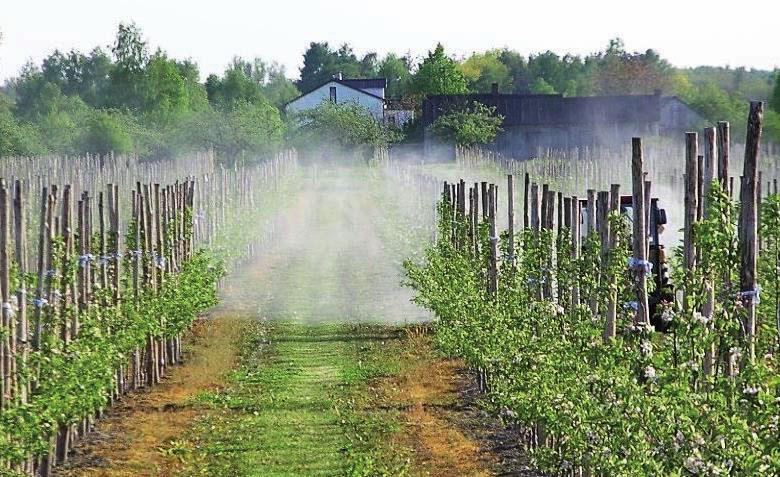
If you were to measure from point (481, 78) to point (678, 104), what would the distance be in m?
57.2

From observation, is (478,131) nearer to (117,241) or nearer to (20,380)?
(117,241)

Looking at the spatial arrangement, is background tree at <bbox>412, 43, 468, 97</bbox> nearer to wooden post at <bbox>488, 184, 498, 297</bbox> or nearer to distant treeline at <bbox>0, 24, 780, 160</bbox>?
distant treeline at <bbox>0, 24, 780, 160</bbox>

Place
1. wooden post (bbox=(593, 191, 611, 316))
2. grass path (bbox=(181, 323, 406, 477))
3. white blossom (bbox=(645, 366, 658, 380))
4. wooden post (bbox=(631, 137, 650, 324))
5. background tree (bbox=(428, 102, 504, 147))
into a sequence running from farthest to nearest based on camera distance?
background tree (bbox=(428, 102, 504, 147)) < grass path (bbox=(181, 323, 406, 477)) < wooden post (bbox=(593, 191, 611, 316)) < wooden post (bbox=(631, 137, 650, 324)) < white blossom (bbox=(645, 366, 658, 380))

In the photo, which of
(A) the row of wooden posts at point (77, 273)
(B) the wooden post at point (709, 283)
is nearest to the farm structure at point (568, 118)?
(A) the row of wooden posts at point (77, 273)

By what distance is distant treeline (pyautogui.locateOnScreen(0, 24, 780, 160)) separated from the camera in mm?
61719

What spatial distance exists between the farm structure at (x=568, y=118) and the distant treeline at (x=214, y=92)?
6.08 ft

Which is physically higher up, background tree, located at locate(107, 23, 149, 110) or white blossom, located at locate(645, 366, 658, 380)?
background tree, located at locate(107, 23, 149, 110)

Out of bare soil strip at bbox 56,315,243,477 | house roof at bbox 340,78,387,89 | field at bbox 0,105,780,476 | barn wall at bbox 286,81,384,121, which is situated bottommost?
bare soil strip at bbox 56,315,243,477

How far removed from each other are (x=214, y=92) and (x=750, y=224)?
103m

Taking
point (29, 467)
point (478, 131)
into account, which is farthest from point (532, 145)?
point (29, 467)

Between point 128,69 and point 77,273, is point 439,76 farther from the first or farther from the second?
point 77,273

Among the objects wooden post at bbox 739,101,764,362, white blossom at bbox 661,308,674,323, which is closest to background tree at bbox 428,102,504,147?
white blossom at bbox 661,308,674,323

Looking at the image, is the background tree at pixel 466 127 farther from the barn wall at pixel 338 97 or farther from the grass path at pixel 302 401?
the grass path at pixel 302 401

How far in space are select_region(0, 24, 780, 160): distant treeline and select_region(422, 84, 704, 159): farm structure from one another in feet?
6.08
